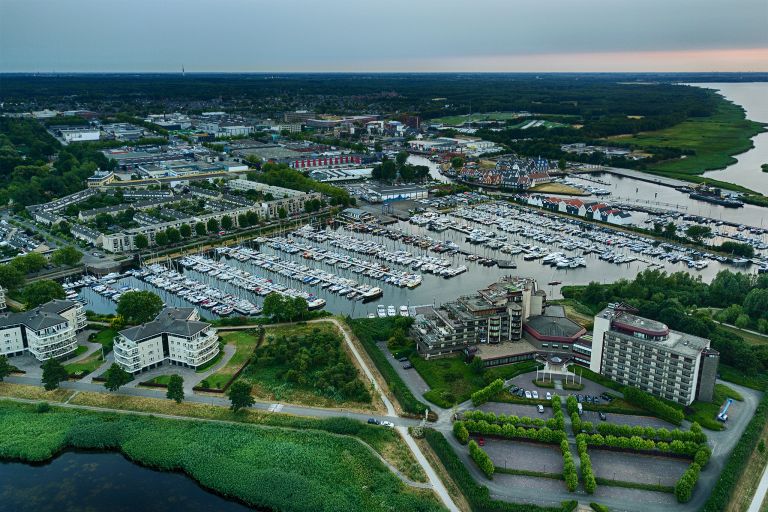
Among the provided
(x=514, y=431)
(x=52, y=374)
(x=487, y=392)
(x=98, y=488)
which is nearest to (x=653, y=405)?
(x=514, y=431)

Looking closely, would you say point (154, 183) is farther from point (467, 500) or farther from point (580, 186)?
point (467, 500)

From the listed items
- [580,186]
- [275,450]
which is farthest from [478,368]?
[580,186]

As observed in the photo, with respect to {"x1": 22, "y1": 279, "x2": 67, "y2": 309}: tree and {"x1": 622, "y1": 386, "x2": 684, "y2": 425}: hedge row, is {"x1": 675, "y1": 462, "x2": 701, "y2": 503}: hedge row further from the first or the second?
{"x1": 22, "y1": 279, "x2": 67, "y2": 309}: tree

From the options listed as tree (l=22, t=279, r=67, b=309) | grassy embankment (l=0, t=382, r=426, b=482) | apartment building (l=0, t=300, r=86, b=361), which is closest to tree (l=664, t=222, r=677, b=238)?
grassy embankment (l=0, t=382, r=426, b=482)

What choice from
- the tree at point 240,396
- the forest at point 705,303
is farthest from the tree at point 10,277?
the forest at point 705,303

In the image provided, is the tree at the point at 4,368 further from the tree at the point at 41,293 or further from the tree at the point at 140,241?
the tree at the point at 140,241

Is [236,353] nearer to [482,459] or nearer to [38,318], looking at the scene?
[38,318]
